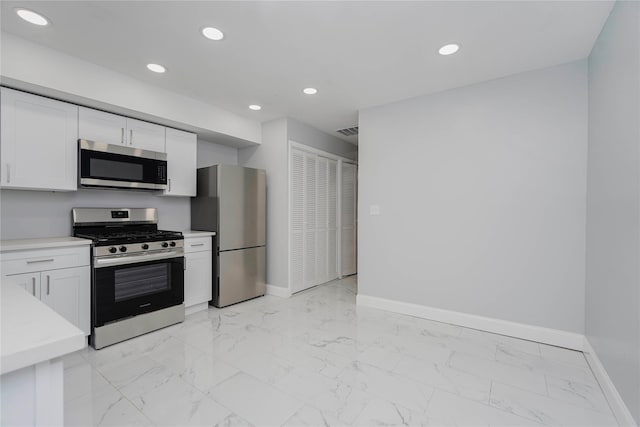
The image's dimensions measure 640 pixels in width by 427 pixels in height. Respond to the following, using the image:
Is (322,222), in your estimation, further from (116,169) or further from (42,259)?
(42,259)

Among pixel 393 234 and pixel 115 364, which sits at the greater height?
pixel 393 234

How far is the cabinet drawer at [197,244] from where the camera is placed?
3414mm

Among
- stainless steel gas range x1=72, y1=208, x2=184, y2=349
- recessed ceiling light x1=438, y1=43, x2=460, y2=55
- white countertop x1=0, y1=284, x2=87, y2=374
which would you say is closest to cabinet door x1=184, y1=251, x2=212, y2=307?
stainless steel gas range x1=72, y1=208, x2=184, y2=349

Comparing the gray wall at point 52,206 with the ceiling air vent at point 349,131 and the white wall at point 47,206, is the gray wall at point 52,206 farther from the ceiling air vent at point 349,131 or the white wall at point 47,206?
the ceiling air vent at point 349,131

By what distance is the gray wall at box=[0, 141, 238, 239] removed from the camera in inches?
104

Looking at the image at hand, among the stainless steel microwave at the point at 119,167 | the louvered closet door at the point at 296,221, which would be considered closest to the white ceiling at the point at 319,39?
the stainless steel microwave at the point at 119,167

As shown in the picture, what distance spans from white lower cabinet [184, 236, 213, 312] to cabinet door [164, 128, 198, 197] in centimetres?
62

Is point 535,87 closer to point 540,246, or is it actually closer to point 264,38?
point 540,246

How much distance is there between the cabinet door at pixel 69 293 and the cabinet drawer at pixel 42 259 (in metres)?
0.05

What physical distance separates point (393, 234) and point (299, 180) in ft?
5.10

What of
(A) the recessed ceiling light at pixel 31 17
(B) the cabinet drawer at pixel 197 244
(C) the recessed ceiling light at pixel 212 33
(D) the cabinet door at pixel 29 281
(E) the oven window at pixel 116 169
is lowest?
(D) the cabinet door at pixel 29 281

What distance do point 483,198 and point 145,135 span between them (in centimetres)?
356

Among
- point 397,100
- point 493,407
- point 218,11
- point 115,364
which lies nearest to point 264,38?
point 218,11

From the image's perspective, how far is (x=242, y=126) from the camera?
407 centimetres
